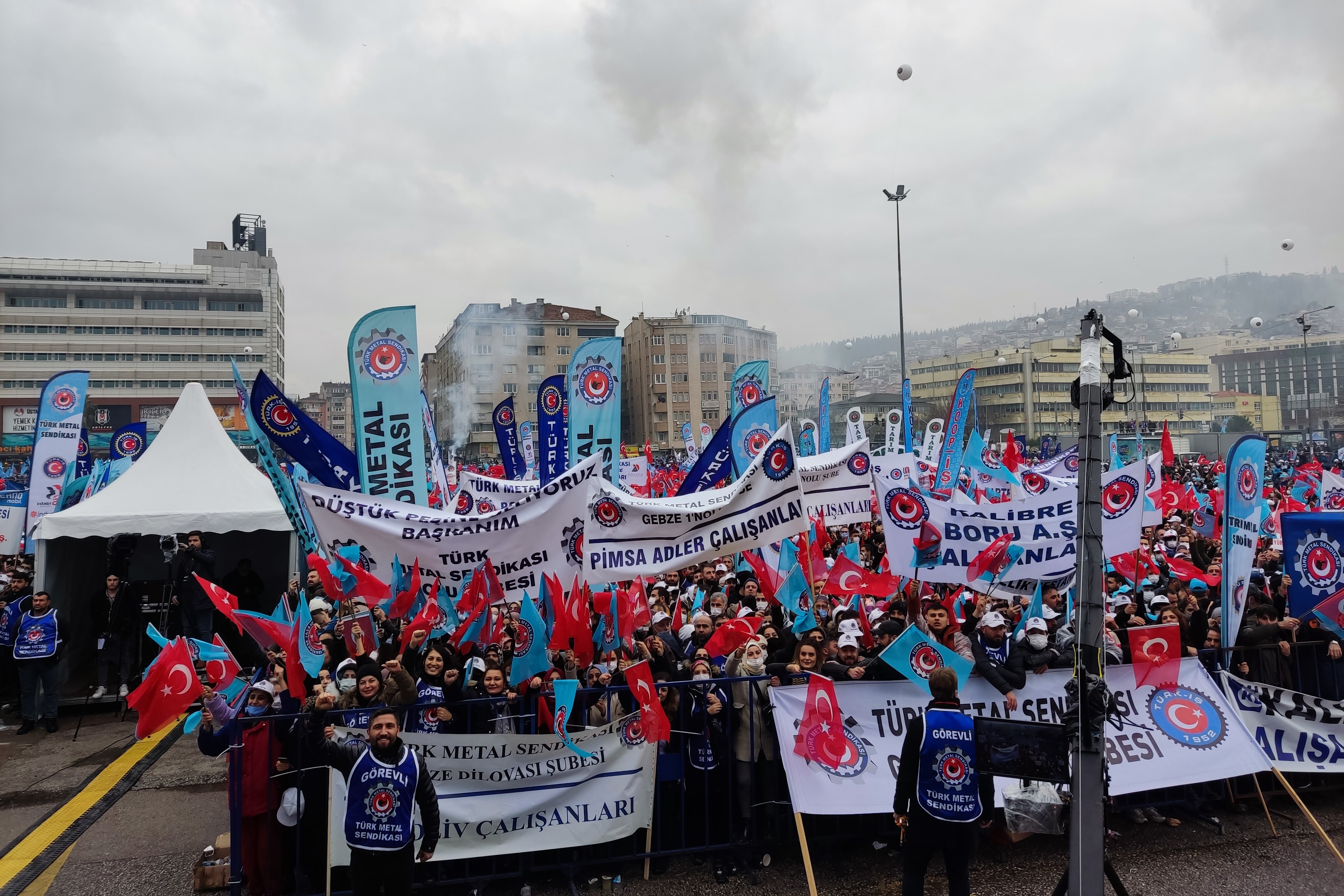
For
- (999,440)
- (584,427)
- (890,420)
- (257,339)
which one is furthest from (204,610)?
(257,339)

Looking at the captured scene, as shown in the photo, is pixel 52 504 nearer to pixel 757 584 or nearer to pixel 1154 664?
pixel 757 584

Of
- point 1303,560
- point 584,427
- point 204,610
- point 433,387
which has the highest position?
point 433,387

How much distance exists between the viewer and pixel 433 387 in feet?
390

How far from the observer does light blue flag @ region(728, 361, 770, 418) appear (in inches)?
716

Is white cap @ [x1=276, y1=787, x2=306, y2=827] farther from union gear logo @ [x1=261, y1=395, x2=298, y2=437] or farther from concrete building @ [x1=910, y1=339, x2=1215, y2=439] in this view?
concrete building @ [x1=910, y1=339, x2=1215, y2=439]

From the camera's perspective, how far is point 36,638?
9.41 metres

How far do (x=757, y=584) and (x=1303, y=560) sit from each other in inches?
203

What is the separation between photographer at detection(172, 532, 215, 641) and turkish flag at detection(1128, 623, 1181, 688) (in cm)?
1038

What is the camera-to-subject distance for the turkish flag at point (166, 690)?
5.45 m

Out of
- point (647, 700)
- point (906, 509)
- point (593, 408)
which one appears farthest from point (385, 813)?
point (593, 408)

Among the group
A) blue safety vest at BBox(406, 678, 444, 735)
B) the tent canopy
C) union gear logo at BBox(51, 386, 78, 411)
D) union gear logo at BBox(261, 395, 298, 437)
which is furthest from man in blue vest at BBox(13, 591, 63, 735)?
union gear logo at BBox(51, 386, 78, 411)

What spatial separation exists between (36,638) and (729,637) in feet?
25.6

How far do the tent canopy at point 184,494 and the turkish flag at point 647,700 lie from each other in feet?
23.8

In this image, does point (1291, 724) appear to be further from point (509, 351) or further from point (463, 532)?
point (509, 351)
